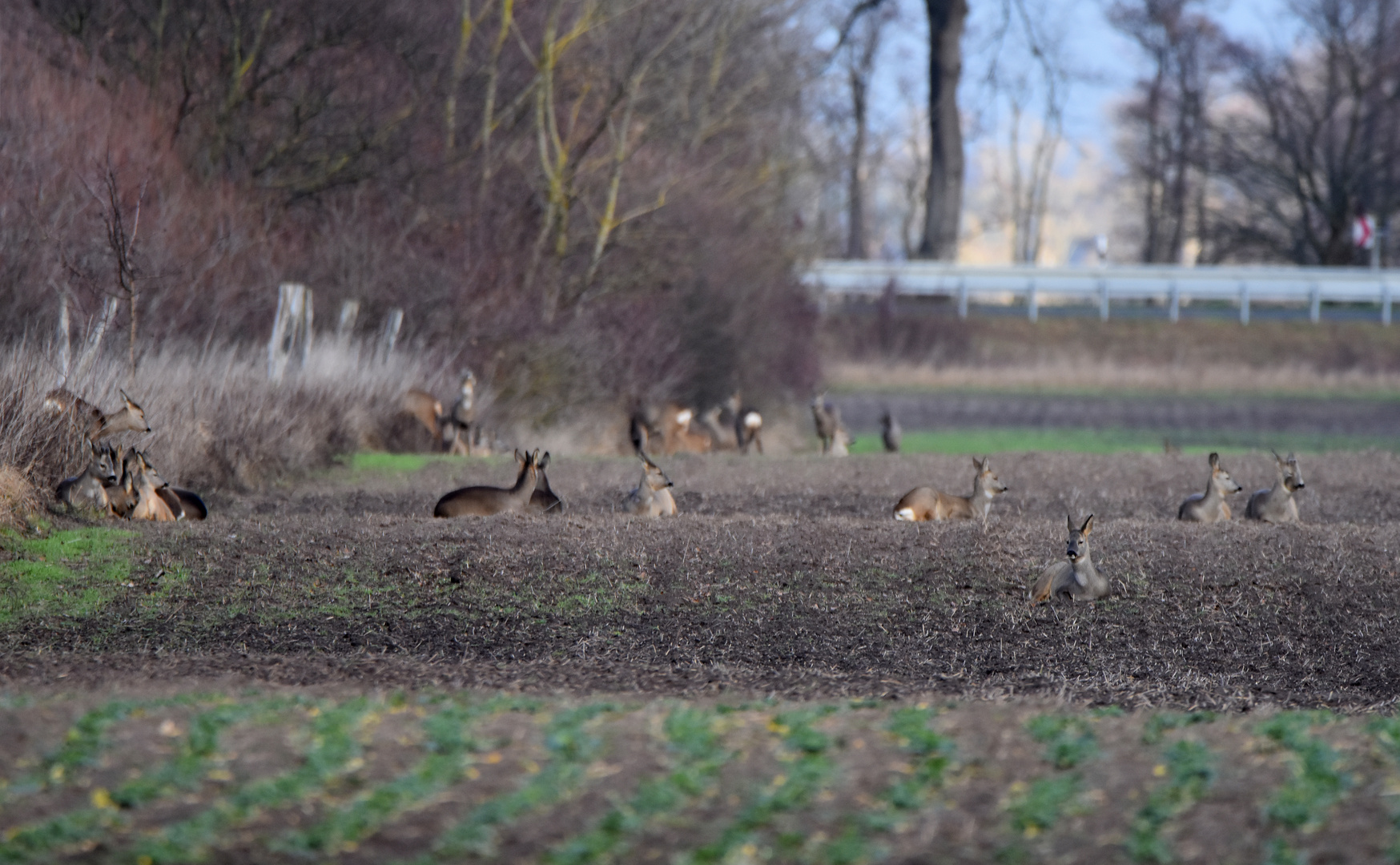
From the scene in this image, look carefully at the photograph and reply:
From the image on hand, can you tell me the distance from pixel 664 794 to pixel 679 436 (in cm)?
1802

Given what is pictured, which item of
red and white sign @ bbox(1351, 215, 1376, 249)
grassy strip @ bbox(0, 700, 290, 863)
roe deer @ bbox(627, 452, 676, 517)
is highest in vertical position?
red and white sign @ bbox(1351, 215, 1376, 249)

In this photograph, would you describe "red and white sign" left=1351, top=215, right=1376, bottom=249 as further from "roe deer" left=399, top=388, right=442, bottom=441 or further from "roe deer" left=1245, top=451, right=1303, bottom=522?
"roe deer" left=1245, top=451, right=1303, bottom=522

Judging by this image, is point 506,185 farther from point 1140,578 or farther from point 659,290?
point 1140,578

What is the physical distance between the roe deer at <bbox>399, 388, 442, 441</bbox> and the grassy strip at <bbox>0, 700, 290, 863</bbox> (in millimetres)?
15417

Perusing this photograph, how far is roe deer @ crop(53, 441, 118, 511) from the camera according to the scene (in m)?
12.4

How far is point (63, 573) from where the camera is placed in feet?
34.9

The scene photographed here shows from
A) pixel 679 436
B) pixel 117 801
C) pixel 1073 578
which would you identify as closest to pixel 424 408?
pixel 679 436

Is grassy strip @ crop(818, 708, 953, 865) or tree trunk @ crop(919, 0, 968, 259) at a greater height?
tree trunk @ crop(919, 0, 968, 259)

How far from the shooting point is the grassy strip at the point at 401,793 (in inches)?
198

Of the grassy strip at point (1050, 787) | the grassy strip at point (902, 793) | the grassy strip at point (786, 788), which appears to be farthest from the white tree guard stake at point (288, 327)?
the grassy strip at point (1050, 787)

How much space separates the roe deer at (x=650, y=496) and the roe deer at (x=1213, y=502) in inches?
169

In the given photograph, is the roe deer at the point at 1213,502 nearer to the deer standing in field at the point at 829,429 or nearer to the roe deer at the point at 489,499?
the roe deer at the point at 489,499

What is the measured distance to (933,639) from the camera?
31.3 feet

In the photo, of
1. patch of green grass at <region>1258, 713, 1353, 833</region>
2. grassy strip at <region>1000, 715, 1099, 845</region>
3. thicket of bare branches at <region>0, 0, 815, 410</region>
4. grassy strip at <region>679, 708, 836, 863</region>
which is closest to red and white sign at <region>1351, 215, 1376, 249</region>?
thicket of bare branches at <region>0, 0, 815, 410</region>
